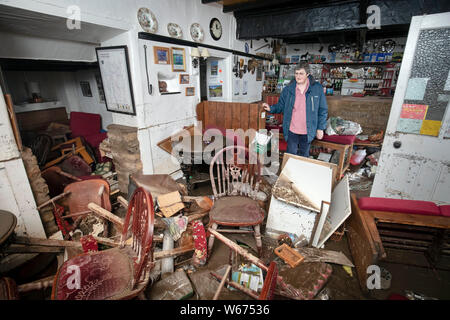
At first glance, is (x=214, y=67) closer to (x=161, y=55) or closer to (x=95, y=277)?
(x=161, y=55)

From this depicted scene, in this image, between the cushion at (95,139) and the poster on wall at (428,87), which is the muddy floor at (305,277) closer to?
the poster on wall at (428,87)

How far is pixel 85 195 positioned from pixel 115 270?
1496mm

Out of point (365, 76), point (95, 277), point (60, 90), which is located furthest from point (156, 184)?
point (365, 76)

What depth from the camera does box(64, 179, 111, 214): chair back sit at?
2.56 m

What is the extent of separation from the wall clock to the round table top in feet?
13.7

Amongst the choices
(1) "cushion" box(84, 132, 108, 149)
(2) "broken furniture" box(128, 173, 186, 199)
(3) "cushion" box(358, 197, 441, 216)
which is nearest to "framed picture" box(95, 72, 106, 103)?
(1) "cushion" box(84, 132, 108, 149)

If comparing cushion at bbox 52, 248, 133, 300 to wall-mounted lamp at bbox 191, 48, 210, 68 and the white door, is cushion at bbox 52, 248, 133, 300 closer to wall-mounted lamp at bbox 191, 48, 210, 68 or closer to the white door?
the white door

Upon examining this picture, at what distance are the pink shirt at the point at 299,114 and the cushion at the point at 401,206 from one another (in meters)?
1.38

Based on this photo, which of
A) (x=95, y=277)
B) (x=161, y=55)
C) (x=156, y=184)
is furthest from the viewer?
(x=161, y=55)

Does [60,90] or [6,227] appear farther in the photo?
[60,90]

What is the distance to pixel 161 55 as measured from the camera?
3.43 metres

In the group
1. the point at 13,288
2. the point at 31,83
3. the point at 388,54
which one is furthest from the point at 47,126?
the point at 388,54

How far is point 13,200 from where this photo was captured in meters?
2.17

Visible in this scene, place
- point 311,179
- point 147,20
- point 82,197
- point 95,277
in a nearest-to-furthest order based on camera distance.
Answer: point 95,277 < point 311,179 < point 82,197 < point 147,20
